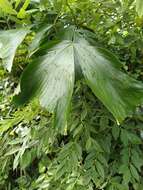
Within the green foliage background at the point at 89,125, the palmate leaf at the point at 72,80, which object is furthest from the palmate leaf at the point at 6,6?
the palmate leaf at the point at 72,80

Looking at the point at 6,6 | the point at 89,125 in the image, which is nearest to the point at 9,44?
the point at 6,6

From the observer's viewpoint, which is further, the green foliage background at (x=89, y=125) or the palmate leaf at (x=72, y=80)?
the green foliage background at (x=89, y=125)

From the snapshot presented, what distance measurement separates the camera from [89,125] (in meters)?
1.05

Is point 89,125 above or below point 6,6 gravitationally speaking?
below

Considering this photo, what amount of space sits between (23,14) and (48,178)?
0.51m

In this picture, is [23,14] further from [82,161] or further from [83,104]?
[82,161]

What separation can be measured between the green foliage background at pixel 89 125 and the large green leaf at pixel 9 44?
0.07 meters

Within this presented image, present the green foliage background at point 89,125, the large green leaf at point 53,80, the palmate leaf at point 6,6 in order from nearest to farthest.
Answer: the large green leaf at point 53,80
the palmate leaf at point 6,6
the green foliage background at point 89,125

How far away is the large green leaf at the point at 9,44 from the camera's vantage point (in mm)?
814

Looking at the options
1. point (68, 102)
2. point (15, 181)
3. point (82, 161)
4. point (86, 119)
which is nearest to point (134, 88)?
point (68, 102)

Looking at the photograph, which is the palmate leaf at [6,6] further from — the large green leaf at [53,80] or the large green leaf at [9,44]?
the large green leaf at [53,80]

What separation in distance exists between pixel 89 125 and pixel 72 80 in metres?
0.34

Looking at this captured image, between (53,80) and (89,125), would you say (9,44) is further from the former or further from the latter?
(89,125)

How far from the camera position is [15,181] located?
1.36 m
